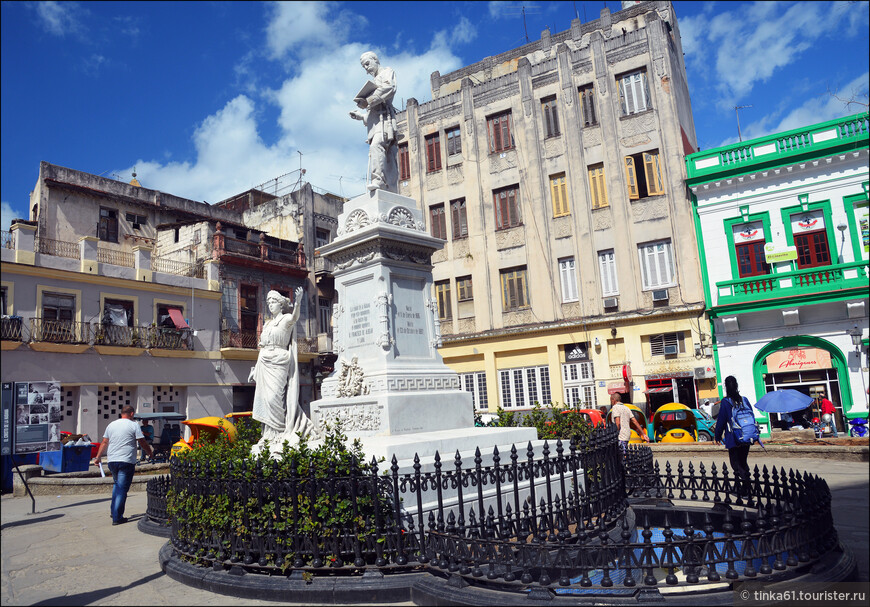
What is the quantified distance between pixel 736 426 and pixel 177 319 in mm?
26348

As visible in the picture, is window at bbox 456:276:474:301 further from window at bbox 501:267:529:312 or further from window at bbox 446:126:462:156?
window at bbox 446:126:462:156

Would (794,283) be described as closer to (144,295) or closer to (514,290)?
(514,290)

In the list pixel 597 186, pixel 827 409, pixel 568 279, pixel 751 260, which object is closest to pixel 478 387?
pixel 568 279

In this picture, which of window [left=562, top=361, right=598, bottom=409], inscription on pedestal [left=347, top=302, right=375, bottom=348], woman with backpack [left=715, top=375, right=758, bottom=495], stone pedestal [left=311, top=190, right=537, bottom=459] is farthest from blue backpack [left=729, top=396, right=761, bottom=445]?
window [left=562, top=361, right=598, bottom=409]

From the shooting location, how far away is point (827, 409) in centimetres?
2061

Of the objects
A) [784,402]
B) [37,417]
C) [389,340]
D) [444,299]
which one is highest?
[444,299]

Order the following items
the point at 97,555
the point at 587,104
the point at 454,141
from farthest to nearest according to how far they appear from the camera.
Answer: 1. the point at 454,141
2. the point at 587,104
3. the point at 97,555

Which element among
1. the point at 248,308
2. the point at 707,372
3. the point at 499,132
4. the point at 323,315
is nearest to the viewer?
the point at 707,372

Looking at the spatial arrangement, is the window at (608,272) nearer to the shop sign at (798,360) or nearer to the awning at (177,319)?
the shop sign at (798,360)

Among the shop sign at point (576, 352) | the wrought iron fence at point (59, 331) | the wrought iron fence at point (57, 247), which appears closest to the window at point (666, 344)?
the shop sign at point (576, 352)

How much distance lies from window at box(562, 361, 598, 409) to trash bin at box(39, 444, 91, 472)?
1773 cm

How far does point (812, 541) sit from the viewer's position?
548 centimetres

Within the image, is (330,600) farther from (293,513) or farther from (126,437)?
(126,437)

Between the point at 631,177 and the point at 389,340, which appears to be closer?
the point at 389,340
